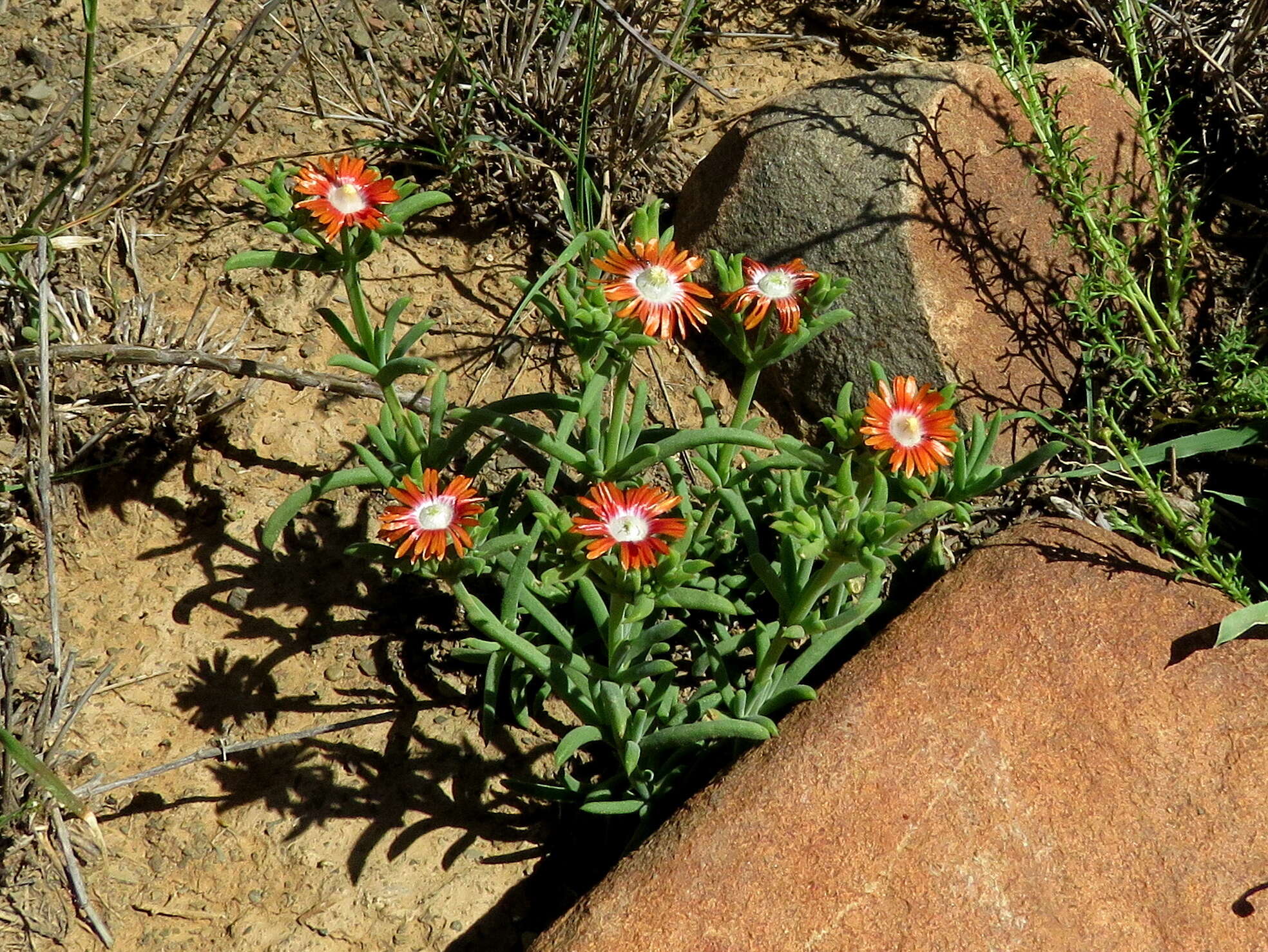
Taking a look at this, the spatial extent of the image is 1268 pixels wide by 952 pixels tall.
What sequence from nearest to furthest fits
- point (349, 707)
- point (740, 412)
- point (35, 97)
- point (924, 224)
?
point (740, 412)
point (349, 707)
point (924, 224)
point (35, 97)

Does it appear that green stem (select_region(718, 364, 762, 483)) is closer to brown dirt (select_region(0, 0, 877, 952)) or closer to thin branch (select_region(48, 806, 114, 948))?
brown dirt (select_region(0, 0, 877, 952))

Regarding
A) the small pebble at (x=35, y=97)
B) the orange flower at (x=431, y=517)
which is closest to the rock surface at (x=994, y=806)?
the orange flower at (x=431, y=517)

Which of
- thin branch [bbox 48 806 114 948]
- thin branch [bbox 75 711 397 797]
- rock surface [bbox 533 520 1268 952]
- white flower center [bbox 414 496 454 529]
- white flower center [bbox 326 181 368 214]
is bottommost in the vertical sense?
thin branch [bbox 48 806 114 948]

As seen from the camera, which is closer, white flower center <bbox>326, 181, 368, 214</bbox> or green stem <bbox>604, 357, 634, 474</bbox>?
white flower center <bbox>326, 181, 368, 214</bbox>

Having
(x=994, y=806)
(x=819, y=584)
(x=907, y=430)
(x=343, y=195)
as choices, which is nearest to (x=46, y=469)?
(x=343, y=195)

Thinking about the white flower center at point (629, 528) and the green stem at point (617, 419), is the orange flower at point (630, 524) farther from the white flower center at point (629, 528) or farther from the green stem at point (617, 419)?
the green stem at point (617, 419)

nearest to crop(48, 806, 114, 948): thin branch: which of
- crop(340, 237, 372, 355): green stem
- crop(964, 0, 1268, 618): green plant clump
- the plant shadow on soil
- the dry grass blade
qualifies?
the plant shadow on soil

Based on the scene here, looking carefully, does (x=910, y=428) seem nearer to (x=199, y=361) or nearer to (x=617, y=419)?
(x=617, y=419)
